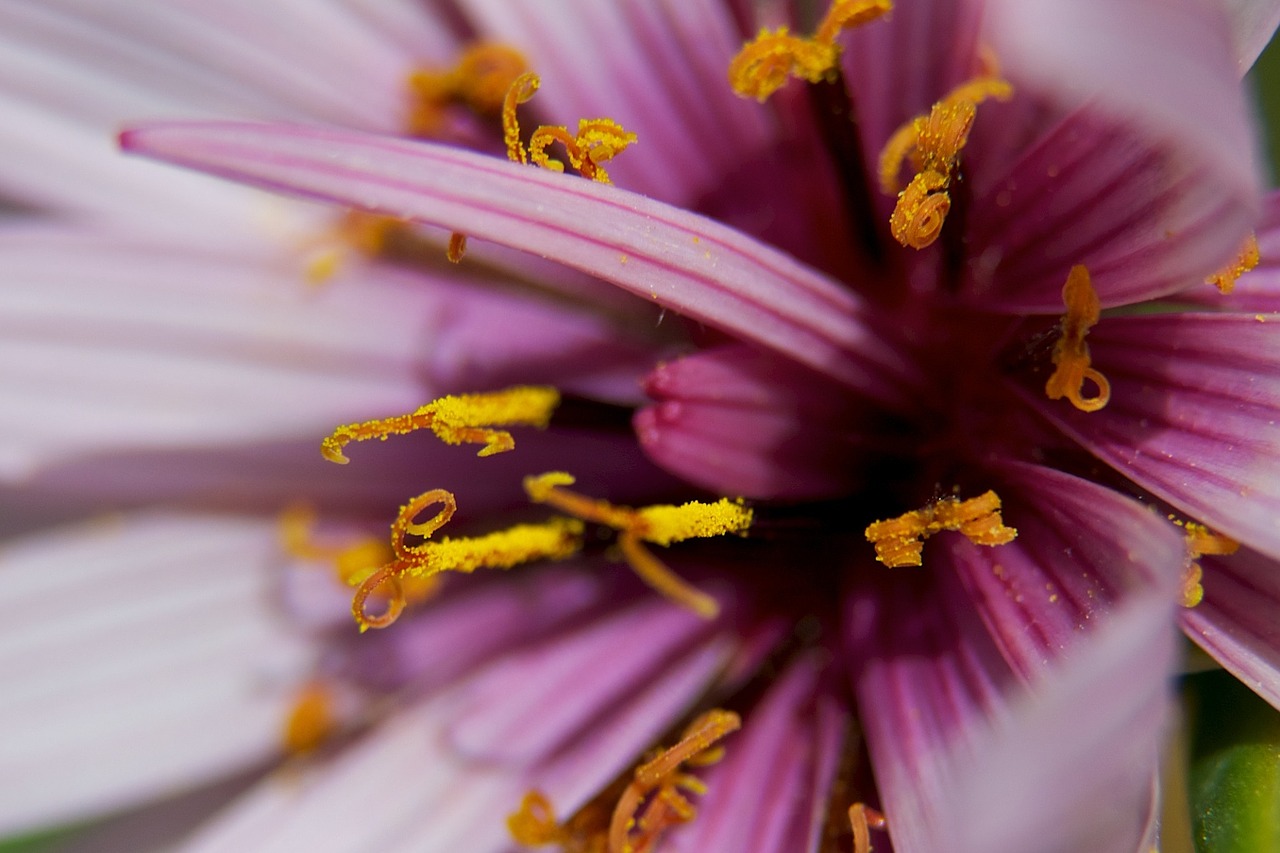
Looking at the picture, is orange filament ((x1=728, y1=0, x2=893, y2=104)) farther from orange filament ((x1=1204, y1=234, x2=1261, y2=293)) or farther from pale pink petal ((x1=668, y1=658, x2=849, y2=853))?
pale pink petal ((x1=668, y1=658, x2=849, y2=853))

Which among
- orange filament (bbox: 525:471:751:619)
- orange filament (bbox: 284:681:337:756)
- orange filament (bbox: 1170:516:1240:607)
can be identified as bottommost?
orange filament (bbox: 1170:516:1240:607)

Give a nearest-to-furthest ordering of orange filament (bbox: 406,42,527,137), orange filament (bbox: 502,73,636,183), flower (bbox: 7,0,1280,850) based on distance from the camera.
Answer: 1. flower (bbox: 7,0,1280,850)
2. orange filament (bbox: 502,73,636,183)
3. orange filament (bbox: 406,42,527,137)

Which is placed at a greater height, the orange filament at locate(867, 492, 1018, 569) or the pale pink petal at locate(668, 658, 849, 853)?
the orange filament at locate(867, 492, 1018, 569)

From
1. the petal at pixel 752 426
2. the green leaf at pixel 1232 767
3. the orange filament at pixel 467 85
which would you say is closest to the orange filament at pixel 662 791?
the petal at pixel 752 426

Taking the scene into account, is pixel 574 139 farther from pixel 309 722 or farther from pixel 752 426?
pixel 309 722

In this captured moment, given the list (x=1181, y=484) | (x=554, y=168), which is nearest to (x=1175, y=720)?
(x=1181, y=484)

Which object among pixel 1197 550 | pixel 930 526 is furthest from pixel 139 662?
pixel 1197 550

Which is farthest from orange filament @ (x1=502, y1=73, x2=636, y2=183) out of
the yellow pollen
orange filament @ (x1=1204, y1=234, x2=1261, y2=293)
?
orange filament @ (x1=1204, y1=234, x2=1261, y2=293)

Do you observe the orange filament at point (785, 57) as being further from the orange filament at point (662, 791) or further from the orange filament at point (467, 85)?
the orange filament at point (662, 791)
